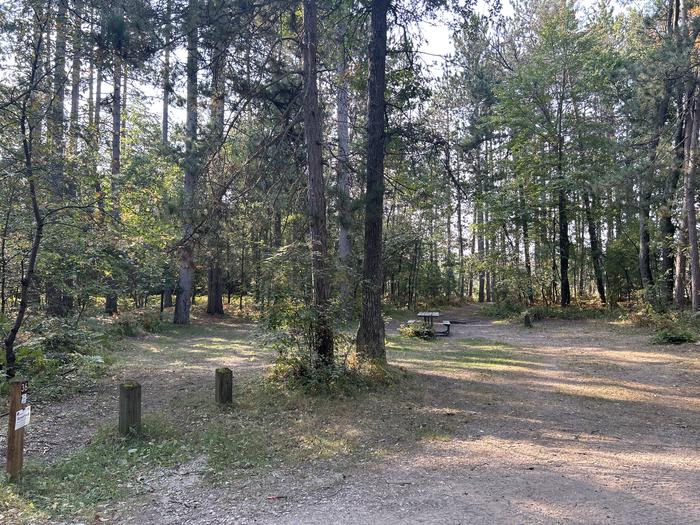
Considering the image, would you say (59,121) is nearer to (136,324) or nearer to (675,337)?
(136,324)

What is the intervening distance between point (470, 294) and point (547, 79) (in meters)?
A: 22.0

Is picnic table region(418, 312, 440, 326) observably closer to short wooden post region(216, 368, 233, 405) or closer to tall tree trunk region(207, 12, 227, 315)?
tall tree trunk region(207, 12, 227, 315)

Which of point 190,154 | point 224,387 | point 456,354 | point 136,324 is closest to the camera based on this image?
point 224,387

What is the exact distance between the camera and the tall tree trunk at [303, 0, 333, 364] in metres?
→ 6.70

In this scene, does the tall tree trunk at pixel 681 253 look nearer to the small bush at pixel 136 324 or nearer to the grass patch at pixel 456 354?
the grass patch at pixel 456 354

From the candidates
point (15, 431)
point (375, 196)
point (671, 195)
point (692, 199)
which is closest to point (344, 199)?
point (375, 196)

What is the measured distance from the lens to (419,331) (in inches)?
551

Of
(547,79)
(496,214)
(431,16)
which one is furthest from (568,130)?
(431,16)

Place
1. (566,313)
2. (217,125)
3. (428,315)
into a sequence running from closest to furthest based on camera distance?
(217,125), (428,315), (566,313)

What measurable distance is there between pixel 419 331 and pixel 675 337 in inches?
255

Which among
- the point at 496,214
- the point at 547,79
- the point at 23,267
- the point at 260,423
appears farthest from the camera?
the point at 496,214

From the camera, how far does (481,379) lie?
810 cm

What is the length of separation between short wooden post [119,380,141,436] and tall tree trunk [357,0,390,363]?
12.0 ft

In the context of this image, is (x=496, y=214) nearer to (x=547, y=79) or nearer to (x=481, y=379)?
(x=547, y=79)
